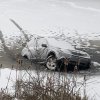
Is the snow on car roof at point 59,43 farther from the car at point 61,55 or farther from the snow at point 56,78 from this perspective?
the snow at point 56,78

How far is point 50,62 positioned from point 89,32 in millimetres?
16212

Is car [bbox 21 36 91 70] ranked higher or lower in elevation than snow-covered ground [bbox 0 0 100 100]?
lower

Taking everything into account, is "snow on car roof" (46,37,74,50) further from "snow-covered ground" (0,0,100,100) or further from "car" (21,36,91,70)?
"snow-covered ground" (0,0,100,100)

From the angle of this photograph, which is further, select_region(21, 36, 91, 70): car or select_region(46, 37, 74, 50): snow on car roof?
select_region(46, 37, 74, 50): snow on car roof

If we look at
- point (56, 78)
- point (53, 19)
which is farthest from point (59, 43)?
point (53, 19)

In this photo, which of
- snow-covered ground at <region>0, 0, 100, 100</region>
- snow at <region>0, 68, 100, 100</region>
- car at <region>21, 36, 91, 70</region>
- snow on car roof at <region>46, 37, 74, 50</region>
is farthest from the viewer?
snow-covered ground at <region>0, 0, 100, 100</region>

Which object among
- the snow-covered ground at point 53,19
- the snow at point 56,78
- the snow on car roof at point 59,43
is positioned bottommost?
the snow at point 56,78

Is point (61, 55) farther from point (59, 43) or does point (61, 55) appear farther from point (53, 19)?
point (53, 19)

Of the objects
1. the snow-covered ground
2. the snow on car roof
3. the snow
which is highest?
the snow-covered ground

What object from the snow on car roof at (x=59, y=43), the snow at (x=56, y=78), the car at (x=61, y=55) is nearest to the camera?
the snow at (x=56, y=78)

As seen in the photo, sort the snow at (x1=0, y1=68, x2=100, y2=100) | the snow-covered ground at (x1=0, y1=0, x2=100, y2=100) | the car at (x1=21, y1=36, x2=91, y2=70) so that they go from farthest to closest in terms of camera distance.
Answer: the snow-covered ground at (x1=0, y1=0, x2=100, y2=100) < the car at (x1=21, y1=36, x2=91, y2=70) < the snow at (x1=0, y1=68, x2=100, y2=100)

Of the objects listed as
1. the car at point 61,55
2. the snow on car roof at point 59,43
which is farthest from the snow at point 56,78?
the snow on car roof at point 59,43

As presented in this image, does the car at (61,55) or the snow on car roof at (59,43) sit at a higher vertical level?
the snow on car roof at (59,43)

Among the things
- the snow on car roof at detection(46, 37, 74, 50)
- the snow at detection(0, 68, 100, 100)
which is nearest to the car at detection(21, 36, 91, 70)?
the snow on car roof at detection(46, 37, 74, 50)
